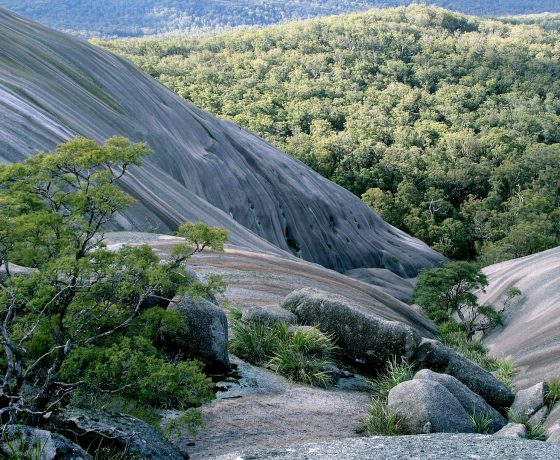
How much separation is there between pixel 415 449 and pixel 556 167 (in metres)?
81.3

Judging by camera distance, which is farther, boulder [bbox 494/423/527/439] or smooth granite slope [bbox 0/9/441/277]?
smooth granite slope [bbox 0/9/441/277]

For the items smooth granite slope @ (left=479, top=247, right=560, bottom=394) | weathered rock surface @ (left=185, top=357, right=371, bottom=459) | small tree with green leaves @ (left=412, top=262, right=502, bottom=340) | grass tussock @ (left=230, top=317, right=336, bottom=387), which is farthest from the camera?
small tree with green leaves @ (left=412, top=262, right=502, bottom=340)

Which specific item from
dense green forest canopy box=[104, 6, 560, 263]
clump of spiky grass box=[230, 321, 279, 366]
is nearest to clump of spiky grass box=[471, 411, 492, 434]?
clump of spiky grass box=[230, 321, 279, 366]

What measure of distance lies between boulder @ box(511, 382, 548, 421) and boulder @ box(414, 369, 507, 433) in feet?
4.88

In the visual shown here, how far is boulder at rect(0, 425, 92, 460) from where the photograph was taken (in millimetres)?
6625

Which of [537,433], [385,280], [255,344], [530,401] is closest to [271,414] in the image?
[255,344]

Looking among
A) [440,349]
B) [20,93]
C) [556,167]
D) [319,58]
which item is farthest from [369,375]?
[319,58]

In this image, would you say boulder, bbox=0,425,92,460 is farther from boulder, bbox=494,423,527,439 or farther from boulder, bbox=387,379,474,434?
boulder, bbox=494,423,527,439

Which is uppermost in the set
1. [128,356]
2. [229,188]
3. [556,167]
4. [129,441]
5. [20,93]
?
[20,93]

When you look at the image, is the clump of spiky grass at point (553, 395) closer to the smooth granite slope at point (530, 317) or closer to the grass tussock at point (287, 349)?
the smooth granite slope at point (530, 317)

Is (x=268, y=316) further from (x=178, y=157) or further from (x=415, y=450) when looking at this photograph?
(x=178, y=157)

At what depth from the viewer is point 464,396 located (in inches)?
484

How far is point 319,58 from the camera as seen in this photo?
427 ft

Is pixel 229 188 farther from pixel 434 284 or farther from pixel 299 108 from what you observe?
→ pixel 299 108
